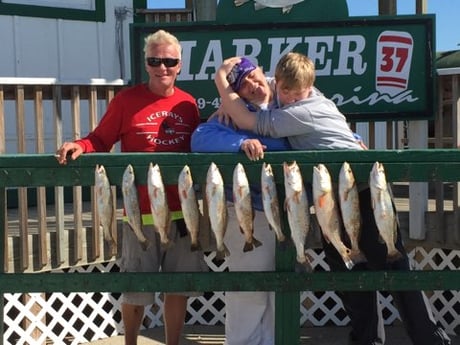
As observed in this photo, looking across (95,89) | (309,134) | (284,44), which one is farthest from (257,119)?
(95,89)

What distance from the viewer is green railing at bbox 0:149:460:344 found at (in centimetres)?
324

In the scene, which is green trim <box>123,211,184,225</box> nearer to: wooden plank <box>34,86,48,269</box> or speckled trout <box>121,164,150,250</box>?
speckled trout <box>121,164,150,250</box>

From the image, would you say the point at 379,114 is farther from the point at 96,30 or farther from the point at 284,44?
the point at 96,30

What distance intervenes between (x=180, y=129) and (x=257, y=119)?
51 centimetres

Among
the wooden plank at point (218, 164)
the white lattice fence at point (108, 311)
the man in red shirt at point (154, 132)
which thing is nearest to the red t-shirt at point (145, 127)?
the man in red shirt at point (154, 132)

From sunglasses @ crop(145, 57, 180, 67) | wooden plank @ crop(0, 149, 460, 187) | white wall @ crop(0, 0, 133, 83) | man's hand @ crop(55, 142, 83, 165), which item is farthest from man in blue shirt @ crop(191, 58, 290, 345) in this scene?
white wall @ crop(0, 0, 133, 83)

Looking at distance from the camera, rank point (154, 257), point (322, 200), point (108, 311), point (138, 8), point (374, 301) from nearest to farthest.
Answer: point (322, 200) → point (154, 257) → point (374, 301) → point (108, 311) → point (138, 8)

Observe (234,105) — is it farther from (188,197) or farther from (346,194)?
(346,194)

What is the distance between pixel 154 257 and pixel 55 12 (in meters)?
4.60

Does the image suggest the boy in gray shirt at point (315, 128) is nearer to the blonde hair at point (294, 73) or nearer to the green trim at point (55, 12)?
the blonde hair at point (294, 73)

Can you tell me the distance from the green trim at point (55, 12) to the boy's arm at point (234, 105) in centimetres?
439

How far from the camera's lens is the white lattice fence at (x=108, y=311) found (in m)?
5.51

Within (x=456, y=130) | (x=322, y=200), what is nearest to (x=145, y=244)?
Answer: (x=322, y=200)

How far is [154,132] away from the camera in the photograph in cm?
363
